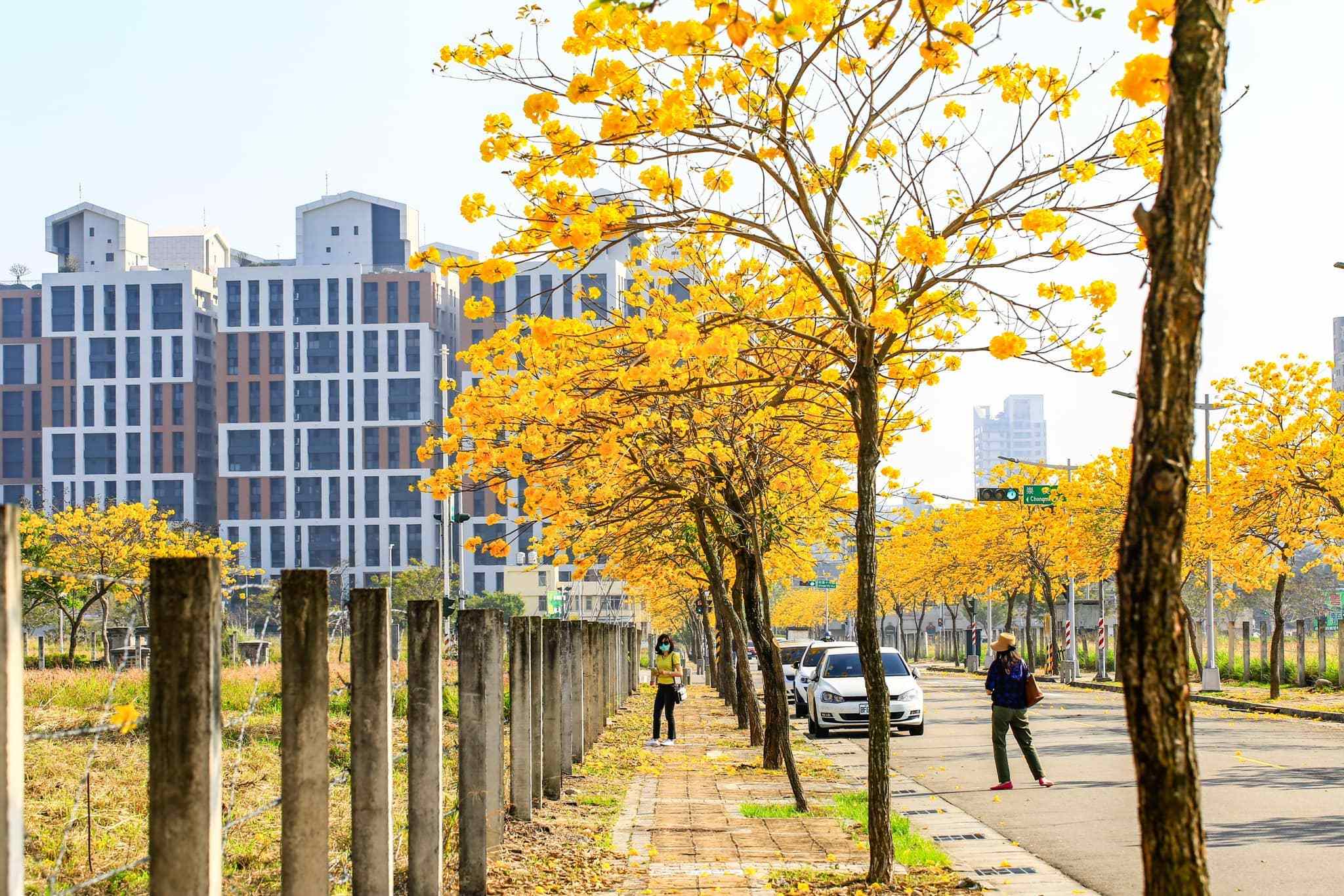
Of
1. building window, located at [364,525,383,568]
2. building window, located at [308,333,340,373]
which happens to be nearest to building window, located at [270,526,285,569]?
building window, located at [364,525,383,568]

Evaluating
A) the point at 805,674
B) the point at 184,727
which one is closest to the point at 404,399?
the point at 805,674

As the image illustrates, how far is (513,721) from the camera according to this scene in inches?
460

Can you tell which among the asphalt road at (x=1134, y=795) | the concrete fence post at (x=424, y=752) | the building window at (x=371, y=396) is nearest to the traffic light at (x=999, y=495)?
the asphalt road at (x=1134, y=795)

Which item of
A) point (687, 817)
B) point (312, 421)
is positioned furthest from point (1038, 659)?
point (312, 421)

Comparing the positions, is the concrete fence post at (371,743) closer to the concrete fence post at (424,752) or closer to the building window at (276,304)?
the concrete fence post at (424,752)

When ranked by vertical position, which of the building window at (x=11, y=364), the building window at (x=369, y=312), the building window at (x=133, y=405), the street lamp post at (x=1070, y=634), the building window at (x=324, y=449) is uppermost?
the building window at (x=369, y=312)

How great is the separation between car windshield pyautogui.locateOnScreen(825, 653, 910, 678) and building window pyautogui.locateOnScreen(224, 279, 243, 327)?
327 ft

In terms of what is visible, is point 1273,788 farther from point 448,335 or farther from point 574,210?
point 448,335

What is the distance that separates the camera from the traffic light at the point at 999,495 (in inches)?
1490

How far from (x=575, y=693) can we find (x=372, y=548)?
103215 millimetres

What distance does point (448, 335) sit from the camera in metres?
125

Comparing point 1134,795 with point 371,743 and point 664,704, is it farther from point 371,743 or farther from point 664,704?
point 371,743

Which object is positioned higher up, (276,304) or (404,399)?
(276,304)

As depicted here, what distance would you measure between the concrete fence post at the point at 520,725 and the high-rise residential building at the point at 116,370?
11240 cm
